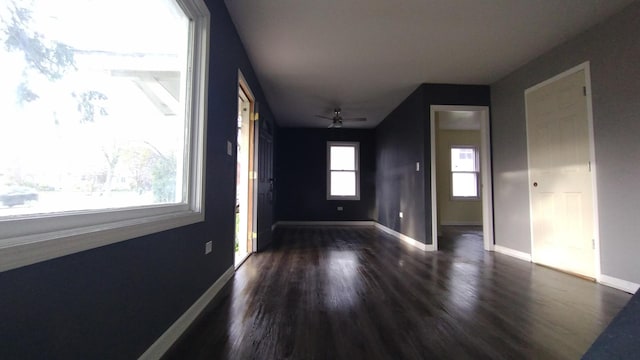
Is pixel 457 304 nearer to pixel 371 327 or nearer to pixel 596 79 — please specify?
pixel 371 327

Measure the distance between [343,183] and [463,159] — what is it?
323 cm

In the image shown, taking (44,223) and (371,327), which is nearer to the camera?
(44,223)

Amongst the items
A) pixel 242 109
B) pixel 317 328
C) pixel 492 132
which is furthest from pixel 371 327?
pixel 492 132

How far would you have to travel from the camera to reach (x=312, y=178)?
6977 mm

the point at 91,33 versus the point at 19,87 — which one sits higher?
the point at 91,33

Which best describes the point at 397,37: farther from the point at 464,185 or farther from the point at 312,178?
the point at 464,185

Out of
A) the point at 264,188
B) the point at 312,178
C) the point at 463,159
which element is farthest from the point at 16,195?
the point at 463,159

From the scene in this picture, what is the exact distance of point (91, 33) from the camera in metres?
1.03

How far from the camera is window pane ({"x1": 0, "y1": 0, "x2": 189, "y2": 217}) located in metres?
0.76

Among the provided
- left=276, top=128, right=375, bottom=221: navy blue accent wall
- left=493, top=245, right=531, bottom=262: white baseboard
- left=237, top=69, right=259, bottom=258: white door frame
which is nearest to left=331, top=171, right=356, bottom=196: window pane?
left=276, top=128, right=375, bottom=221: navy blue accent wall

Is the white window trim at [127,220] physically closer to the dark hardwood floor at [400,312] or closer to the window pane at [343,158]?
the dark hardwood floor at [400,312]

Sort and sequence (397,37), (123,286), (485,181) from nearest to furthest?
(123,286), (397,37), (485,181)

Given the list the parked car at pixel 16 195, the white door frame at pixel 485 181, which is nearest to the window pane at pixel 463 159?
the white door frame at pixel 485 181

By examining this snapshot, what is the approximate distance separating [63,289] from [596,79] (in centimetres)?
409
